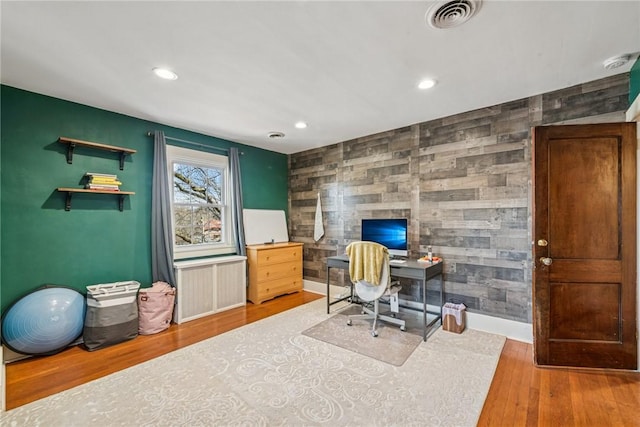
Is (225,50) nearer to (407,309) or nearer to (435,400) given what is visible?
(435,400)

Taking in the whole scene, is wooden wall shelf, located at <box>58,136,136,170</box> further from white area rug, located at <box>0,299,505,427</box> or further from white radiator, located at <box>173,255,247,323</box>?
white area rug, located at <box>0,299,505,427</box>

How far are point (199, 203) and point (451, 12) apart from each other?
362cm

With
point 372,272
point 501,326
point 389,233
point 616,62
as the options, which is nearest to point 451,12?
point 616,62

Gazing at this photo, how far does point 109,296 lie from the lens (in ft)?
9.33

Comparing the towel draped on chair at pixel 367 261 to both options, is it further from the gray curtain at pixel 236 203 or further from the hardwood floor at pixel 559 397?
the gray curtain at pixel 236 203

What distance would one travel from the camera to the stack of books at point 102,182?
2935mm

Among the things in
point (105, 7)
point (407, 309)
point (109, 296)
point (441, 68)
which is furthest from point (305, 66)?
point (407, 309)

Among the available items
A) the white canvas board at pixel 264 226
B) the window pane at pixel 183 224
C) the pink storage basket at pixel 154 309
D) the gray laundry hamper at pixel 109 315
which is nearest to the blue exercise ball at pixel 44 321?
the gray laundry hamper at pixel 109 315

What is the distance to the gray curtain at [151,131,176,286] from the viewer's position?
3428 mm

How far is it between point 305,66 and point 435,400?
2.64 meters

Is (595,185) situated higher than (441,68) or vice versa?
(441,68)

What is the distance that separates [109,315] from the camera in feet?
9.21

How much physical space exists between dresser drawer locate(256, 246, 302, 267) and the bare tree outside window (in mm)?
718

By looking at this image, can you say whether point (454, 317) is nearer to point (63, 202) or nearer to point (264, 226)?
point (264, 226)
